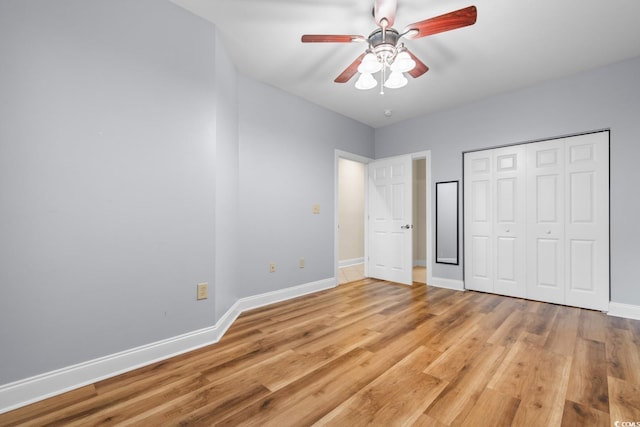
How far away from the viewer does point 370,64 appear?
2.05 m

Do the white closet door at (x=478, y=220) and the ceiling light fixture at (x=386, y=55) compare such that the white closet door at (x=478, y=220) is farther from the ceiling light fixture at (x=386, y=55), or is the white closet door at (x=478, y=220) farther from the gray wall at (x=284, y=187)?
the ceiling light fixture at (x=386, y=55)

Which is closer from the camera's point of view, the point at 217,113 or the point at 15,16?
the point at 15,16

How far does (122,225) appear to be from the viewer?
1895 mm

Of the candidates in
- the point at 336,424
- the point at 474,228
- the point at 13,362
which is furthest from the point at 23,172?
the point at 474,228

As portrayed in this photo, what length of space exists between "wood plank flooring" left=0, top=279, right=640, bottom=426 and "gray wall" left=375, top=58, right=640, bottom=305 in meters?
0.86

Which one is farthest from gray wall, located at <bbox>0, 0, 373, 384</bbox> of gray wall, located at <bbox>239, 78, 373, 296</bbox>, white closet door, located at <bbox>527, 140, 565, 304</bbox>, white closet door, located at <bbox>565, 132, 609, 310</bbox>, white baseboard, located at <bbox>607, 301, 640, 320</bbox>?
white baseboard, located at <bbox>607, 301, 640, 320</bbox>

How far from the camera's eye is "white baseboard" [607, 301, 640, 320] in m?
2.81

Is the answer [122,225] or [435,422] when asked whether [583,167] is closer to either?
[435,422]

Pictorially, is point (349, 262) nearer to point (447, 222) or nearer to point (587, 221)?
point (447, 222)

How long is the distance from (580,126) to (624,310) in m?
2.10

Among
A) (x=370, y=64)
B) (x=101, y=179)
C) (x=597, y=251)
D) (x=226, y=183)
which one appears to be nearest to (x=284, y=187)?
(x=226, y=183)

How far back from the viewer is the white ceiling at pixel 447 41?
2152 millimetres

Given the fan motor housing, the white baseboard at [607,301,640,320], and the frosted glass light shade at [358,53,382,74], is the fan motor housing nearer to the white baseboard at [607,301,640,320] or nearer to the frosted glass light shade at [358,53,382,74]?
the frosted glass light shade at [358,53,382,74]

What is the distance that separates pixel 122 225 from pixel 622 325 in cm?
459
